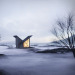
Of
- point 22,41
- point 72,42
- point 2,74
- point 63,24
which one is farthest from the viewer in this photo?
point 22,41

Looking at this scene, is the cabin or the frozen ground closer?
the frozen ground

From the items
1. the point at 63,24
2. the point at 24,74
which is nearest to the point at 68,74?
the point at 24,74

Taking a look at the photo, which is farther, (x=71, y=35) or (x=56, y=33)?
(x=56, y=33)

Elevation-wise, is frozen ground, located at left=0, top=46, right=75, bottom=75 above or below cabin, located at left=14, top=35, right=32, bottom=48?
below

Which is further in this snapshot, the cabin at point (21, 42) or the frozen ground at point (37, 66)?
the cabin at point (21, 42)

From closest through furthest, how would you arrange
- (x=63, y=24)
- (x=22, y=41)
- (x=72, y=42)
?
(x=72, y=42) < (x=63, y=24) < (x=22, y=41)

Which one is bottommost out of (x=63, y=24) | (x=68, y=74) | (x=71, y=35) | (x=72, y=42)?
(x=68, y=74)

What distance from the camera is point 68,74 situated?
5117mm

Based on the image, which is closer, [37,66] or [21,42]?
[37,66]

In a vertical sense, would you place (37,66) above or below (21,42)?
below

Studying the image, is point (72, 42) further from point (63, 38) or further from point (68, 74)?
point (68, 74)

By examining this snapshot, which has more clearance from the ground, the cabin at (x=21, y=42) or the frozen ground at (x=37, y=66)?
the cabin at (x=21, y=42)

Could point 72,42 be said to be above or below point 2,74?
above

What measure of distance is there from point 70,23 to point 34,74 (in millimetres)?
7024
